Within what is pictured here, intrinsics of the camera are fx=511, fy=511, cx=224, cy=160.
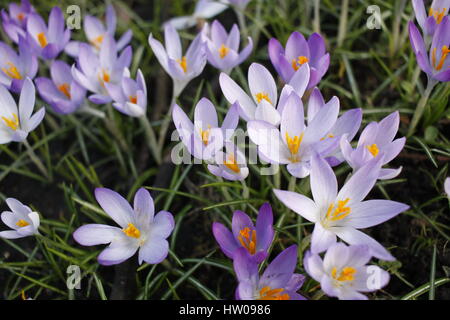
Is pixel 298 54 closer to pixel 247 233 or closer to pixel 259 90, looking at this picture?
pixel 259 90

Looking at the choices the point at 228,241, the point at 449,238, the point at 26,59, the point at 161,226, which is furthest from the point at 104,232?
the point at 449,238

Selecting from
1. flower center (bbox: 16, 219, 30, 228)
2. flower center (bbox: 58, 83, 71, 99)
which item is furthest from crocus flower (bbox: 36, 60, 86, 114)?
flower center (bbox: 16, 219, 30, 228)

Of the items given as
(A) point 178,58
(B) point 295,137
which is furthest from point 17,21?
(B) point 295,137

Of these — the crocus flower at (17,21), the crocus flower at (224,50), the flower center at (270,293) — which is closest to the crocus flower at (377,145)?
the flower center at (270,293)

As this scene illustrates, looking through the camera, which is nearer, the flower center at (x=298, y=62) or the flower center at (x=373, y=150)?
the flower center at (x=373, y=150)

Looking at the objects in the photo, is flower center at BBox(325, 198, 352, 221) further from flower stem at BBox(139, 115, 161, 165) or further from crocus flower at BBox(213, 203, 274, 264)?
flower stem at BBox(139, 115, 161, 165)

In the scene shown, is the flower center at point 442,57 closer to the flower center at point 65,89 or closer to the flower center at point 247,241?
the flower center at point 247,241

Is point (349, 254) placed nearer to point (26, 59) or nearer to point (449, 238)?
point (449, 238)
